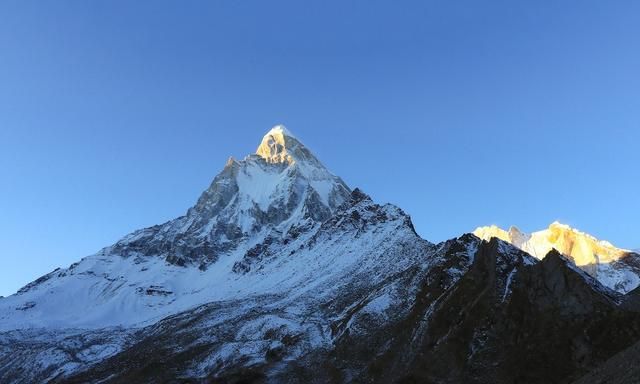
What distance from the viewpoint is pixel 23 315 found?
184250 millimetres

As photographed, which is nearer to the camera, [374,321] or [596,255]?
[374,321]

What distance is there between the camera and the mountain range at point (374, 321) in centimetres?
5272

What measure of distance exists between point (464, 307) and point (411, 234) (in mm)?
68883

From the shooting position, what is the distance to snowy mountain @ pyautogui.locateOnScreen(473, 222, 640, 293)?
14438cm

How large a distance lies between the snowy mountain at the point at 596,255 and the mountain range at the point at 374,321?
51cm

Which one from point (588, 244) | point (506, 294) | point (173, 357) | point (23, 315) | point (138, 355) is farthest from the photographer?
point (23, 315)

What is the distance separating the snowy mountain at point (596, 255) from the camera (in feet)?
474

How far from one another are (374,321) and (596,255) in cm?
10898

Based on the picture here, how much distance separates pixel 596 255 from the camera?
16238 cm

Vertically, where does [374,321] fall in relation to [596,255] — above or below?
above

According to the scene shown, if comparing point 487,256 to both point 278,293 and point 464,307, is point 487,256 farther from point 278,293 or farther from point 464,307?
point 278,293

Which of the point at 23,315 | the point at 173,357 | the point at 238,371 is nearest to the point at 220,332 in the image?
the point at 173,357

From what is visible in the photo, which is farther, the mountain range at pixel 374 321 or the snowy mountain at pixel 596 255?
the snowy mountain at pixel 596 255

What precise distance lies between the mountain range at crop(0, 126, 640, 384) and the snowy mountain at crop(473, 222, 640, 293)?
0.51 metres
